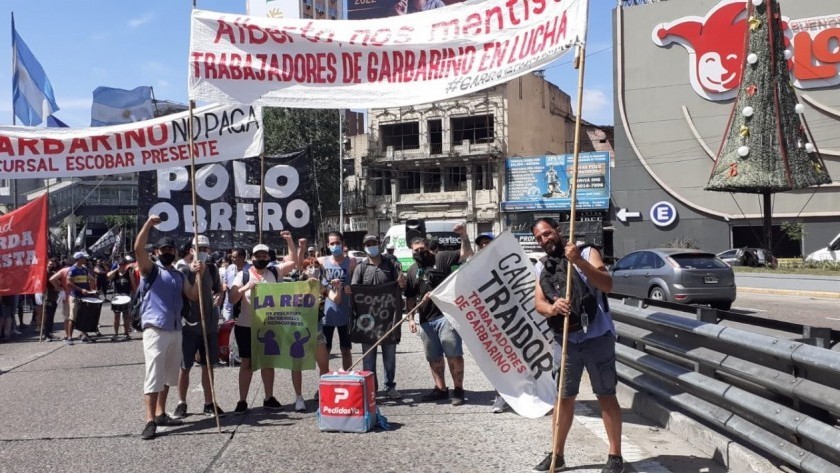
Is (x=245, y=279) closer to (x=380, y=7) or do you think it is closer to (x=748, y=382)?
(x=748, y=382)

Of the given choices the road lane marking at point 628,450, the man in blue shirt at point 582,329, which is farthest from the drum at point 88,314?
the man in blue shirt at point 582,329

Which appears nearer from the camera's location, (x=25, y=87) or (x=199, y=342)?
(x=199, y=342)

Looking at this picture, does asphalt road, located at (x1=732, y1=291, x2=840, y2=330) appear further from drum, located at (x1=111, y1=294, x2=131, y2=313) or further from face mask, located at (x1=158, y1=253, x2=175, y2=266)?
drum, located at (x1=111, y1=294, x2=131, y2=313)

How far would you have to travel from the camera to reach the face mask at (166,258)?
23.5 feet

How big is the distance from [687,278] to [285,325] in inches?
449

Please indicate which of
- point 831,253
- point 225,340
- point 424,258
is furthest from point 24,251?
point 831,253

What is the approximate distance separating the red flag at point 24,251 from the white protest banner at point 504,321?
10.3 metres

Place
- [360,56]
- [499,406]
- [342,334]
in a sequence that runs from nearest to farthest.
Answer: [360,56], [499,406], [342,334]

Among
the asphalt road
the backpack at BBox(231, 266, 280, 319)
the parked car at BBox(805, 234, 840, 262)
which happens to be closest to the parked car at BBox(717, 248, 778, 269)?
the parked car at BBox(805, 234, 840, 262)

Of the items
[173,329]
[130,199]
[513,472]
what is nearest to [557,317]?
[513,472]

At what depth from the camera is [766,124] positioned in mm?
30516

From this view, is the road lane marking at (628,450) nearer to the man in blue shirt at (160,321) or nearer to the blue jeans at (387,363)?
the blue jeans at (387,363)

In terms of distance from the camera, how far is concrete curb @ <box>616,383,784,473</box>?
495cm

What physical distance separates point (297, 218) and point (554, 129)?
52177 millimetres
